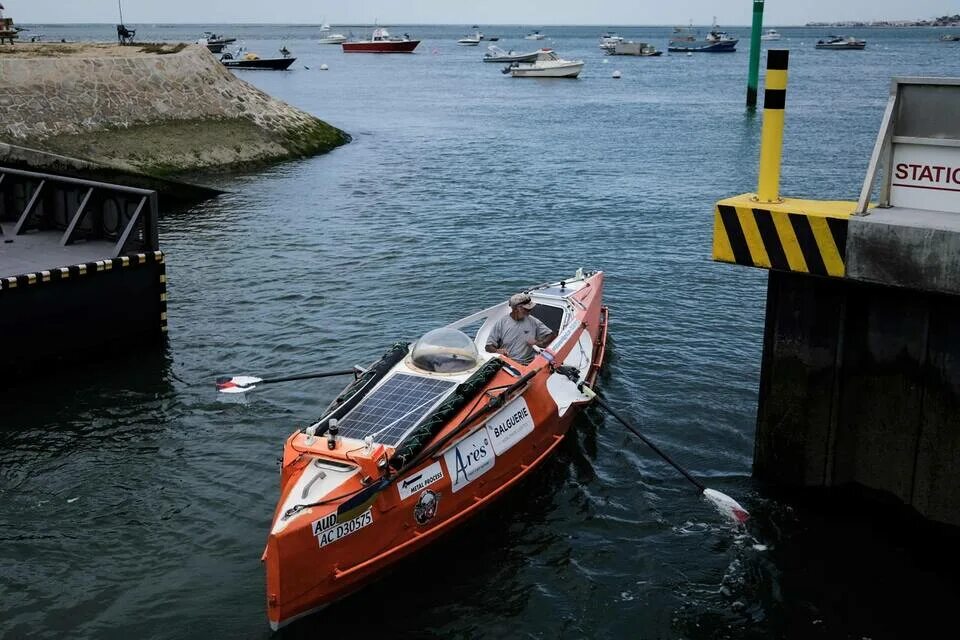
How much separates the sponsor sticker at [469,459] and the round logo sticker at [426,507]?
322mm

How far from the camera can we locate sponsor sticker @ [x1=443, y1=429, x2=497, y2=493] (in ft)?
36.2

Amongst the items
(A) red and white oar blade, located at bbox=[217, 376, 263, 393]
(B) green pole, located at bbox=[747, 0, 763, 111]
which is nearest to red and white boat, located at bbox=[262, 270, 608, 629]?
(A) red and white oar blade, located at bbox=[217, 376, 263, 393]

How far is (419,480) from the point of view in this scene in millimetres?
10562

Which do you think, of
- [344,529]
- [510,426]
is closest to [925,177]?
[510,426]

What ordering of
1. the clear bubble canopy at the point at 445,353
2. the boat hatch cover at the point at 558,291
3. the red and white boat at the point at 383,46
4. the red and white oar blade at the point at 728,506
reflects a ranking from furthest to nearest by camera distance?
the red and white boat at the point at 383,46 → the boat hatch cover at the point at 558,291 → the clear bubble canopy at the point at 445,353 → the red and white oar blade at the point at 728,506

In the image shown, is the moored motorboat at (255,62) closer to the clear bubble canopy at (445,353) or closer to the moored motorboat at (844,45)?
the moored motorboat at (844,45)

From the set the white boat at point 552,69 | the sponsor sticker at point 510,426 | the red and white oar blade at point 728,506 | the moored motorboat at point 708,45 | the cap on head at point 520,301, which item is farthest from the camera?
the moored motorboat at point 708,45

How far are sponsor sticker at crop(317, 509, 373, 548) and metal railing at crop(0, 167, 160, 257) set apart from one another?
32.3 ft

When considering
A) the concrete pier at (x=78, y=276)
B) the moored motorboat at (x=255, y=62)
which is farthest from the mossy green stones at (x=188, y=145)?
the moored motorboat at (x=255, y=62)

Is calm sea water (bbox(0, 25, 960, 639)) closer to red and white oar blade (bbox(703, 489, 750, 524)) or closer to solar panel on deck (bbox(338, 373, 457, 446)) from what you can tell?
red and white oar blade (bbox(703, 489, 750, 524))

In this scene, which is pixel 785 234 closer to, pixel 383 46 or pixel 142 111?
pixel 142 111

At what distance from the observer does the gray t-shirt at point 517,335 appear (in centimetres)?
1374

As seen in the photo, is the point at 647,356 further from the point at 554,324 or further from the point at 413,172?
the point at 413,172

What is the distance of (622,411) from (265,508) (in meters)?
6.01
